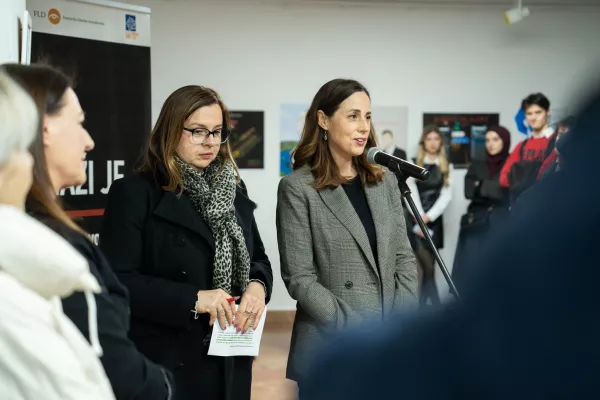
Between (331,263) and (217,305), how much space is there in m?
0.51

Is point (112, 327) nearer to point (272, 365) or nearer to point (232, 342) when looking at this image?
point (232, 342)

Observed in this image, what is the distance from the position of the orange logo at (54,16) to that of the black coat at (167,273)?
5.03 ft

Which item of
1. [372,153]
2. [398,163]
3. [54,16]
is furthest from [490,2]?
[398,163]

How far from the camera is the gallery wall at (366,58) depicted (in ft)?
26.1

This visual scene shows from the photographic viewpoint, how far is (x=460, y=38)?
855 cm

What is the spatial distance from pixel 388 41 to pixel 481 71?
113 centimetres

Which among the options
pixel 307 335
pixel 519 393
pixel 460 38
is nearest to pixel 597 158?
pixel 519 393

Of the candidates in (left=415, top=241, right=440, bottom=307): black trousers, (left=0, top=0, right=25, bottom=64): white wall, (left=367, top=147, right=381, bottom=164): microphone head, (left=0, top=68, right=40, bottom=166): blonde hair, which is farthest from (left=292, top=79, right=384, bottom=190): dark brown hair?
(left=415, top=241, right=440, bottom=307): black trousers

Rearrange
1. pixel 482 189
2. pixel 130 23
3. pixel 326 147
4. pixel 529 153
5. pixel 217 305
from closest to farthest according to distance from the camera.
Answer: pixel 217 305 < pixel 326 147 < pixel 130 23 < pixel 529 153 < pixel 482 189

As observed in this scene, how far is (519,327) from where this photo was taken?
2.00ft

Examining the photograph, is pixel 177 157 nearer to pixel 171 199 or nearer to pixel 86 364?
pixel 171 199

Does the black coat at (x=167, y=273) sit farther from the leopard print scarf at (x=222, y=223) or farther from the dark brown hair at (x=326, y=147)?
the dark brown hair at (x=326, y=147)

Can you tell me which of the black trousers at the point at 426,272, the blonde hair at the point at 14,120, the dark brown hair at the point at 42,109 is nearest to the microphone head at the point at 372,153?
the dark brown hair at the point at 42,109

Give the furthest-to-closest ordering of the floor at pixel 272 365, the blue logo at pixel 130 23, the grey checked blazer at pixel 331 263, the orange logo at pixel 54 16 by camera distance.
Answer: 1. the floor at pixel 272 365
2. the blue logo at pixel 130 23
3. the orange logo at pixel 54 16
4. the grey checked blazer at pixel 331 263
